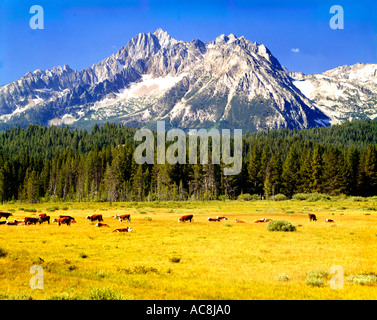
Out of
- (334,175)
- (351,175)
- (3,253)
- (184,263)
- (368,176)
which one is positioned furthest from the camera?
(351,175)

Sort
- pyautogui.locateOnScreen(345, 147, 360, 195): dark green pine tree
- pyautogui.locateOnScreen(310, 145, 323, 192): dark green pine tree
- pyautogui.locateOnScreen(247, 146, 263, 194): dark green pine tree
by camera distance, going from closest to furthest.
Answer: pyautogui.locateOnScreen(345, 147, 360, 195): dark green pine tree, pyautogui.locateOnScreen(310, 145, 323, 192): dark green pine tree, pyautogui.locateOnScreen(247, 146, 263, 194): dark green pine tree

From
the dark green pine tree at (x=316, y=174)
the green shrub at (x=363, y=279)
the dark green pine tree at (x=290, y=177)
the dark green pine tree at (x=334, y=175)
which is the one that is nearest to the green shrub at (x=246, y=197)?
the dark green pine tree at (x=290, y=177)

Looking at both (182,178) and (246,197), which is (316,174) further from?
(182,178)

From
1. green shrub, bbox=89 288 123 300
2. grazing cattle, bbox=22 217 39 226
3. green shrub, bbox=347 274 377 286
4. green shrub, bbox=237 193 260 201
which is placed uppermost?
green shrub, bbox=89 288 123 300

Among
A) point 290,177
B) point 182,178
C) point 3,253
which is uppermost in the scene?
point 290,177

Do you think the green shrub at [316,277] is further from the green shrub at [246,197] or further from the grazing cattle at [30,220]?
the green shrub at [246,197]

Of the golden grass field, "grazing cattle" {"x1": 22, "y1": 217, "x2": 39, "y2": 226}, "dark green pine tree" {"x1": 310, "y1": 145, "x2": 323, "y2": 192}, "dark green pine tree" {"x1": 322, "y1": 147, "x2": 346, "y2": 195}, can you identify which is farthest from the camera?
"dark green pine tree" {"x1": 310, "y1": 145, "x2": 323, "y2": 192}

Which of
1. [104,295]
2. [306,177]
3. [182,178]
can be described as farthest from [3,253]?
[306,177]

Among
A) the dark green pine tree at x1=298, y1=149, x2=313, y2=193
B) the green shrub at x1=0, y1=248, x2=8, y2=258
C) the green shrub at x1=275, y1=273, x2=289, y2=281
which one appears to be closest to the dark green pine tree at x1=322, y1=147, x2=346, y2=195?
the dark green pine tree at x1=298, y1=149, x2=313, y2=193

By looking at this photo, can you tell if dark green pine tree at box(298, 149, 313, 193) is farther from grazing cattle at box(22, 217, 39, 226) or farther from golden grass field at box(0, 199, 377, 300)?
grazing cattle at box(22, 217, 39, 226)

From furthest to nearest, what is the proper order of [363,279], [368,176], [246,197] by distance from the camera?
[246,197], [368,176], [363,279]

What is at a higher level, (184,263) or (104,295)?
(104,295)
